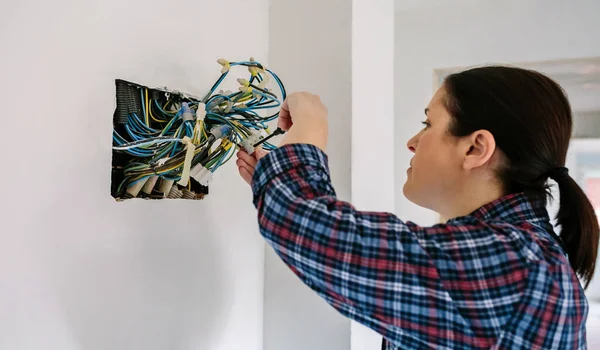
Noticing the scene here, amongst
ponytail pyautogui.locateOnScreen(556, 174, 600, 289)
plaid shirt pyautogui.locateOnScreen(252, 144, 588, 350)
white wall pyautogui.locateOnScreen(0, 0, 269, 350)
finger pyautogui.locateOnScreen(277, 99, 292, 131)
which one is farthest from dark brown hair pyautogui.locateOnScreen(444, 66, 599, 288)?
white wall pyautogui.locateOnScreen(0, 0, 269, 350)

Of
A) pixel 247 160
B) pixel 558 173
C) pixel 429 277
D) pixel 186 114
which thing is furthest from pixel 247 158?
pixel 558 173

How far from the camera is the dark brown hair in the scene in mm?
597

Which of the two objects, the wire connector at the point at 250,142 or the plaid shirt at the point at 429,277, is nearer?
the plaid shirt at the point at 429,277

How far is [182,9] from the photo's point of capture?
0.78 metres

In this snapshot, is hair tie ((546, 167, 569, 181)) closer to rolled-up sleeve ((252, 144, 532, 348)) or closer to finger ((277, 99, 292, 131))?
rolled-up sleeve ((252, 144, 532, 348))

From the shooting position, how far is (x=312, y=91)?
101 centimetres

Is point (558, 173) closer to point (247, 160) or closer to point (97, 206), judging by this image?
point (247, 160)

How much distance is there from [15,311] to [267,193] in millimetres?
324

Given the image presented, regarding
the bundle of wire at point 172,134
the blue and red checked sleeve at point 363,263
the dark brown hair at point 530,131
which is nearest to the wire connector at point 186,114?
the bundle of wire at point 172,134

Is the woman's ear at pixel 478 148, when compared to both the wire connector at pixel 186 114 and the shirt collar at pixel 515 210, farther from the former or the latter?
the wire connector at pixel 186 114

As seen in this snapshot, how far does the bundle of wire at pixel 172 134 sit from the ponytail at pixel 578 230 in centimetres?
44

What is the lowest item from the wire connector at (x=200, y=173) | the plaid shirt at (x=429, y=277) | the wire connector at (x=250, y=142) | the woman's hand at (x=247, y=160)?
the plaid shirt at (x=429, y=277)

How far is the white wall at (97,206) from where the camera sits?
508 mm

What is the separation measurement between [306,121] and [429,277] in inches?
10.2
